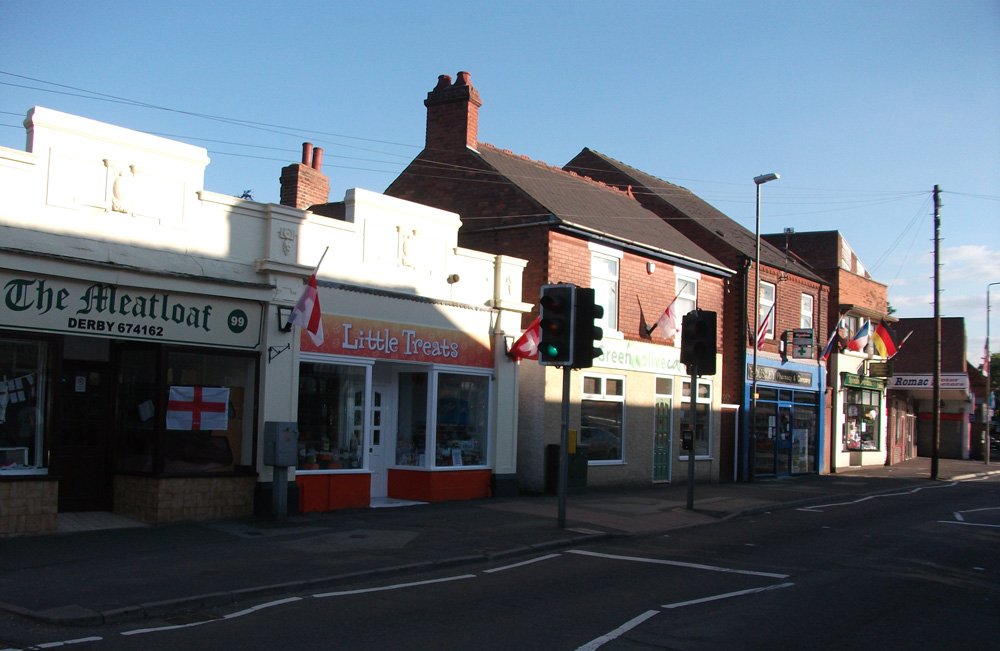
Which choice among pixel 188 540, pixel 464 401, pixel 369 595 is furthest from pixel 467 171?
pixel 369 595

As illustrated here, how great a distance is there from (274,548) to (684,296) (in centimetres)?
1584

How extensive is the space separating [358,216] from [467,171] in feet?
22.2

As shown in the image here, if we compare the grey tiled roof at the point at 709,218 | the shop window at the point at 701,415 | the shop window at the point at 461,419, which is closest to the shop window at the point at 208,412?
the shop window at the point at 461,419

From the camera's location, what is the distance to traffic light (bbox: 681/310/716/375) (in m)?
17.3

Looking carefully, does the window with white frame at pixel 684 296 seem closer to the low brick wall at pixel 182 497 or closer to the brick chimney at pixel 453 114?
the brick chimney at pixel 453 114

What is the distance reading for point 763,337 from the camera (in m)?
27.9

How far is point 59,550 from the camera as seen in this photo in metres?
11.2

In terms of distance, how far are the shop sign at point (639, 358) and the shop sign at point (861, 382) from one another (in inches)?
510

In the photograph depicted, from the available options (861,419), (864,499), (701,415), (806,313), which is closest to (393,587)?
(864,499)

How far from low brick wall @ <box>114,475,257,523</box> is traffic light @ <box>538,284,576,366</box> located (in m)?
5.21

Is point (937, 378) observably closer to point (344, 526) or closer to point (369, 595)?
point (344, 526)

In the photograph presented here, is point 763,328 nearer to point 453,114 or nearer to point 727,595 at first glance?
point 453,114

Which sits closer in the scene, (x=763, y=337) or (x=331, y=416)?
(x=331, y=416)

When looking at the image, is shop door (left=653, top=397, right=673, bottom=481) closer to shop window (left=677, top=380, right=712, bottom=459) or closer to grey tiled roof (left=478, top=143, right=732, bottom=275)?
shop window (left=677, top=380, right=712, bottom=459)
